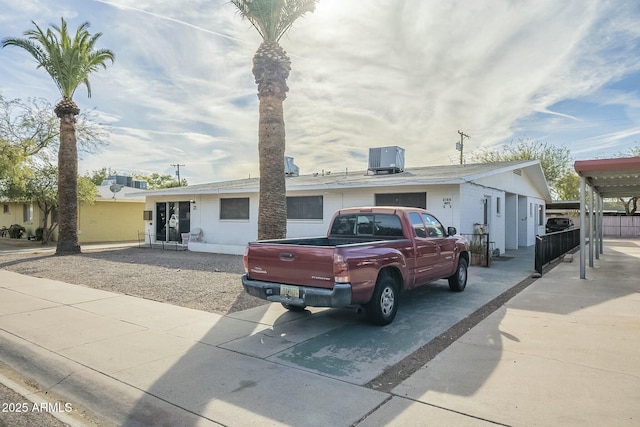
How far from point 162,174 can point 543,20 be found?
209 ft

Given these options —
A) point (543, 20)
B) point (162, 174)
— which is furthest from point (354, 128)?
point (162, 174)

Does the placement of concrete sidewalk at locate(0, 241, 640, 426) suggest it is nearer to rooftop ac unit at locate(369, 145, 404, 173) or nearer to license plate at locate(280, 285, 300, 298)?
license plate at locate(280, 285, 300, 298)

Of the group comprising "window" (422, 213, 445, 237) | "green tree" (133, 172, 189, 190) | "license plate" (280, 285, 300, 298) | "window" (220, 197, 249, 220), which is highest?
"green tree" (133, 172, 189, 190)

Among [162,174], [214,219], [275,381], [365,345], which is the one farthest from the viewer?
[162,174]

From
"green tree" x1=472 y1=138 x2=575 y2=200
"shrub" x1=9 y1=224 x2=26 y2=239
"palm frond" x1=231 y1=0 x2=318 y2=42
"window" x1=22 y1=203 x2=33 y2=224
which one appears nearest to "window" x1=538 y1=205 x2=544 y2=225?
"green tree" x1=472 y1=138 x2=575 y2=200

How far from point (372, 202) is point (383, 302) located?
882 cm

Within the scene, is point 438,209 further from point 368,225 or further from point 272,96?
point 272,96

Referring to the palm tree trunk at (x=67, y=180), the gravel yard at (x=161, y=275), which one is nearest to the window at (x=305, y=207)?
the gravel yard at (x=161, y=275)

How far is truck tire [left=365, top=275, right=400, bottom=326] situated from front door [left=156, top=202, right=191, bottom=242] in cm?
1658

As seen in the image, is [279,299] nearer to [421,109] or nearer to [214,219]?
[421,109]

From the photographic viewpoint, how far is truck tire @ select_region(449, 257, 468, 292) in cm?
860

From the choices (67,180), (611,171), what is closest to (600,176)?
(611,171)

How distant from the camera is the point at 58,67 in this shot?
16.9 m

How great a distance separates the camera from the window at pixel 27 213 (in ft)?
87.7
